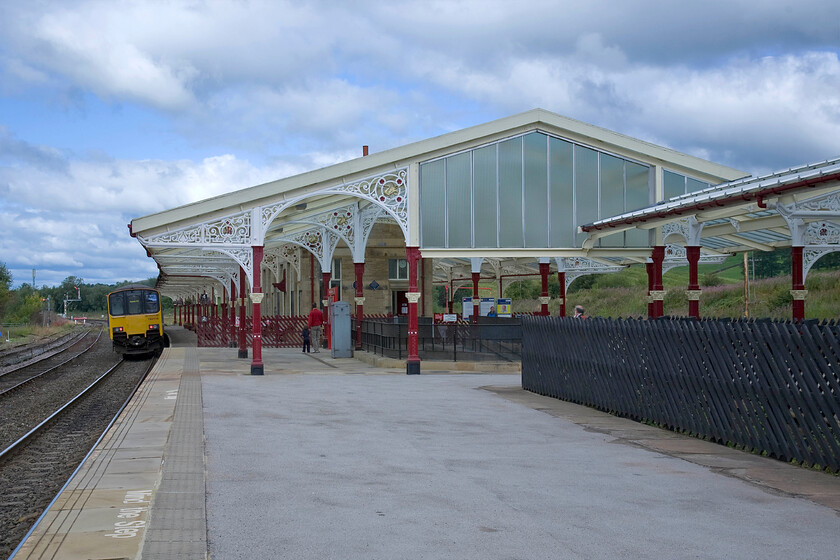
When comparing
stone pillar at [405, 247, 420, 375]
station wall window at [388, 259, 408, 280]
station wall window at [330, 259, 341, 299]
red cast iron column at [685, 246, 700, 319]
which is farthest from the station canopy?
station wall window at [388, 259, 408, 280]

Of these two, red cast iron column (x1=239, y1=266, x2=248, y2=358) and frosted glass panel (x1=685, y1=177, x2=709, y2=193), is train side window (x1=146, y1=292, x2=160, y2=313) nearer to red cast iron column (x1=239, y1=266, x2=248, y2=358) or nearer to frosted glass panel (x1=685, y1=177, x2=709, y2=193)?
red cast iron column (x1=239, y1=266, x2=248, y2=358)

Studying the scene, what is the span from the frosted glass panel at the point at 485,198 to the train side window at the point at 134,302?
17292mm

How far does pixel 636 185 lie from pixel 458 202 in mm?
4916

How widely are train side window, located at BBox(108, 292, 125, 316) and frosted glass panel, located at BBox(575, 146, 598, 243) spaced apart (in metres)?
19.4

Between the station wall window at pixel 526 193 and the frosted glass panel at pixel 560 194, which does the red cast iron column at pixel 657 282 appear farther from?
the frosted glass panel at pixel 560 194

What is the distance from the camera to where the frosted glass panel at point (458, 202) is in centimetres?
2231

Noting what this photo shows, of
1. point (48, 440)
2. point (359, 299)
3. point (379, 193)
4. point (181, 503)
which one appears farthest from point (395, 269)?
point (181, 503)

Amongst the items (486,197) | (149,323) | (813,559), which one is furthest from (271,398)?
(149,323)

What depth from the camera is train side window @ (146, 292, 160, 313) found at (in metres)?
34.1

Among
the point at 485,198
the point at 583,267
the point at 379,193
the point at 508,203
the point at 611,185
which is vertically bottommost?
the point at 583,267

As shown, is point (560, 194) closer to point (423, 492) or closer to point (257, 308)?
point (257, 308)

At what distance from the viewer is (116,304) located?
1326 inches

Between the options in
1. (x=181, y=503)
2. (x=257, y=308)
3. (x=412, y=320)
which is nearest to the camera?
(x=181, y=503)

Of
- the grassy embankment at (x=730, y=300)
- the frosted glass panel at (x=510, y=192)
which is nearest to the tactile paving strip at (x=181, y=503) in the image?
the frosted glass panel at (x=510, y=192)
